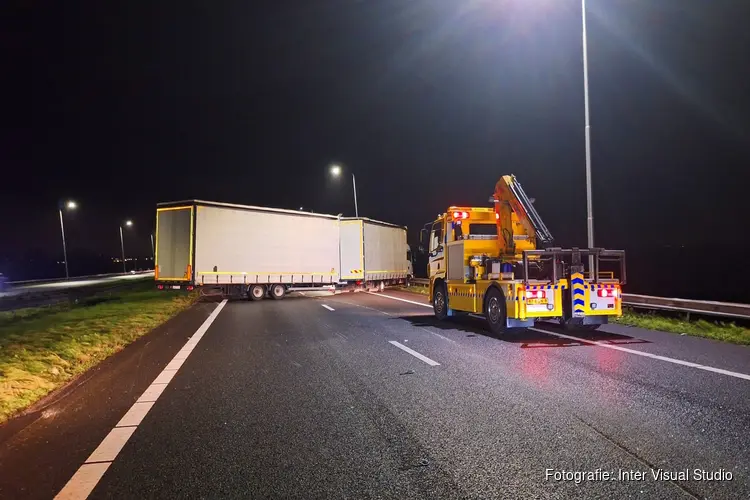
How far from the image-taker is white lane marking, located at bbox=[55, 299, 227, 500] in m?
3.71

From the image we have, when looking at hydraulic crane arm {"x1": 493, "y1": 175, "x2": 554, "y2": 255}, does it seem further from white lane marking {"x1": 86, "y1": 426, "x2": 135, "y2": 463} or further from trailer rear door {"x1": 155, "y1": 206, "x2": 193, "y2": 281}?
trailer rear door {"x1": 155, "y1": 206, "x2": 193, "y2": 281}

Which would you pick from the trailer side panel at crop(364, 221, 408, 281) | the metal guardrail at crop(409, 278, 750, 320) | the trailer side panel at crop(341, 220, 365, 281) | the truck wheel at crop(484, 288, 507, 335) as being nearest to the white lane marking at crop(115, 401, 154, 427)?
the truck wheel at crop(484, 288, 507, 335)

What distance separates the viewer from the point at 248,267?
24578mm

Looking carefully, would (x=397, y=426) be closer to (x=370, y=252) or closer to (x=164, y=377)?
(x=164, y=377)

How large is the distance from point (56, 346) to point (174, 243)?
13.3 m

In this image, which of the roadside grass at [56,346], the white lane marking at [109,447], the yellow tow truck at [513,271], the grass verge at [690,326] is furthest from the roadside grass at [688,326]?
the roadside grass at [56,346]

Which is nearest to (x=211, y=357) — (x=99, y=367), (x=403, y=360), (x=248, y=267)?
(x=99, y=367)

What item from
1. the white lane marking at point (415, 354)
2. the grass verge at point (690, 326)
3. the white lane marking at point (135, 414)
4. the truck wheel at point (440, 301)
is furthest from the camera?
Answer: the truck wheel at point (440, 301)

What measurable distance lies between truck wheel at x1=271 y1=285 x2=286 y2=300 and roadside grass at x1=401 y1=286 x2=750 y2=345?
17226 mm

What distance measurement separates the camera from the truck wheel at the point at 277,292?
87.1 feet

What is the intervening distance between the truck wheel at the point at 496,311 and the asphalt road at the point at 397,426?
5.33ft

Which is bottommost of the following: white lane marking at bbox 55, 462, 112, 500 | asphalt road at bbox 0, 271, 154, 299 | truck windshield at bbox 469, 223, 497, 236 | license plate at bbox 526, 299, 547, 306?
white lane marking at bbox 55, 462, 112, 500

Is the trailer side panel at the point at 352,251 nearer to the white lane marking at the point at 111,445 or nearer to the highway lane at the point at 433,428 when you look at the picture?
the highway lane at the point at 433,428

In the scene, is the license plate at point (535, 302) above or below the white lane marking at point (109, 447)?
above
